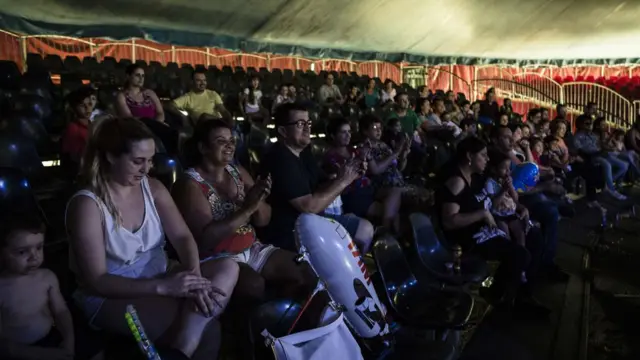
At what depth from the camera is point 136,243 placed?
1.84 metres

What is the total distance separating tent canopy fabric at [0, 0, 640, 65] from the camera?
8.55 metres

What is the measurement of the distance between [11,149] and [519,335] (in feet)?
9.92

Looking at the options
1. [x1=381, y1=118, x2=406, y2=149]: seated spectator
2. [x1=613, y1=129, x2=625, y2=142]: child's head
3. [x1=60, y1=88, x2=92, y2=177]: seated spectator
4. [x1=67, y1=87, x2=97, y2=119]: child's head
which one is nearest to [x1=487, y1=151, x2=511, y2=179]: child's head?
[x1=381, y1=118, x2=406, y2=149]: seated spectator

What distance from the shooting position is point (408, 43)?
13883 millimetres

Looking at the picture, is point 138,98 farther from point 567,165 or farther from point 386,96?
point 386,96

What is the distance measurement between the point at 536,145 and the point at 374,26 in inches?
301

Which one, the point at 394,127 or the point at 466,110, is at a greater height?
the point at 466,110

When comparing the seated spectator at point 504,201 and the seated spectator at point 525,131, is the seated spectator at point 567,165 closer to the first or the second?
the seated spectator at point 525,131

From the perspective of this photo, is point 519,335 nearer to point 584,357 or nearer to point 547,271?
point 584,357

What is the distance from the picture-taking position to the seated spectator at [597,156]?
23.0 feet

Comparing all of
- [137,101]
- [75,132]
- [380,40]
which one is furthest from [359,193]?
[380,40]

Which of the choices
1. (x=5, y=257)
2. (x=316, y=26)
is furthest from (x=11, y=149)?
(x=316, y=26)

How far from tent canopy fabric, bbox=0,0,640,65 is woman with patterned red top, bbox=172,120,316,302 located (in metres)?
6.42

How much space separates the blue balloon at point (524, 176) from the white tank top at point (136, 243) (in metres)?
3.19
